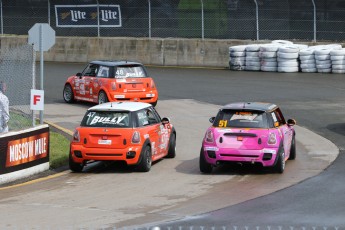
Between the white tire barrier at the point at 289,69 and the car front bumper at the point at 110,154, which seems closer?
the car front bumper at the point at 110,154

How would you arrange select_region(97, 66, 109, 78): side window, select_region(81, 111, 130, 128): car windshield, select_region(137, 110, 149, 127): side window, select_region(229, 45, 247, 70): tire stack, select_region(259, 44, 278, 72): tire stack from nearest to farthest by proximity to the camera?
select_region(81, 111, 130, 128): car windshield < select_region(137, 110, 149, 127): side window < select_region(97, 66, 109, 78): side window < select_region(259, 44, 278, 72): tire stack < select_region(229, 45, 247, 70): tire stack

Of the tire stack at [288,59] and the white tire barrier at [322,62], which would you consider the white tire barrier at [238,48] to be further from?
the white tire barrier at [322,62]

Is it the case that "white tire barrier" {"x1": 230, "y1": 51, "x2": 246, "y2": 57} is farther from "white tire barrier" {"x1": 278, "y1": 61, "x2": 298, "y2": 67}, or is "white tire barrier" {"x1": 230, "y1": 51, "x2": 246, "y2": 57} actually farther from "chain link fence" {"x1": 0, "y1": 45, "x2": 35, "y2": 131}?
"chain link fence" {"x1": 0, "y1": 45, "x2": 35, "y2": 131}

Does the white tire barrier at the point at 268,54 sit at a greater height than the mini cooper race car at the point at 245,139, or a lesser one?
greater

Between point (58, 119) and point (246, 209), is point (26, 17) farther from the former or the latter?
point (246, 209)

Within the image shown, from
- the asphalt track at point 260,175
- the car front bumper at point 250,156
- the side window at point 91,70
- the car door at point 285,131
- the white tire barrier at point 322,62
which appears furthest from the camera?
the white tire barrier at point 322,62

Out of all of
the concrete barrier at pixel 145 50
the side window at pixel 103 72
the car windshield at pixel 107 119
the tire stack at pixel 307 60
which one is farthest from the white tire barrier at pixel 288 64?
the car windshield at pixel 107 119

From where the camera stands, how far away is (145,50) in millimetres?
44031

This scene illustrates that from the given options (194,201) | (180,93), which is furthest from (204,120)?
(194,201)

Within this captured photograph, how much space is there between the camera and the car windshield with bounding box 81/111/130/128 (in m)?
19.8

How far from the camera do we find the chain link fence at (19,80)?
2067 cm

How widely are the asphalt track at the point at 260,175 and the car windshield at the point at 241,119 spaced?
100 centimetres

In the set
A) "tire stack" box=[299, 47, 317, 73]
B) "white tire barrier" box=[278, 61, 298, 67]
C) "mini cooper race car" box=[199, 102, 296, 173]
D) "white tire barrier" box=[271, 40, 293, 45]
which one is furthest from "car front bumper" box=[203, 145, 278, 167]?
"white tire barrier" box=[271, 40, 293, 45]

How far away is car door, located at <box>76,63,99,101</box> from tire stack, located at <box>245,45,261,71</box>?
11.0 meters
